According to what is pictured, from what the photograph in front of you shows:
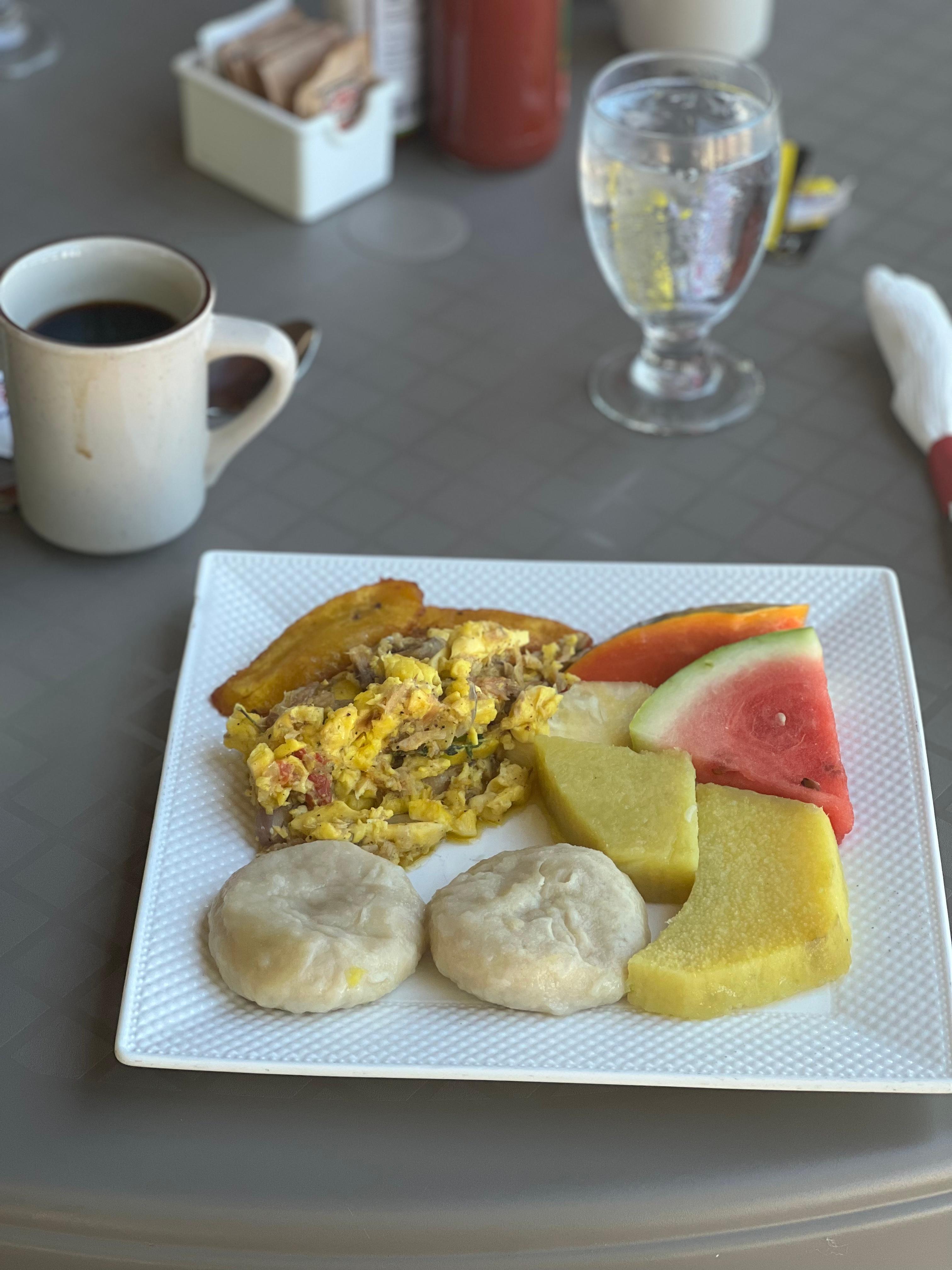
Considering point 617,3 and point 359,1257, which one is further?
point 617,3

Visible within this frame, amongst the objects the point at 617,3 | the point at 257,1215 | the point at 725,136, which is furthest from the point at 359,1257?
the point at 617,3

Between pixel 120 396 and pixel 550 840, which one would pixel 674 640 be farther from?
pixel 120 396

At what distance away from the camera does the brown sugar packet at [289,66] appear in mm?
1436

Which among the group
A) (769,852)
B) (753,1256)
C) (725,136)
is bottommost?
(753,1256)

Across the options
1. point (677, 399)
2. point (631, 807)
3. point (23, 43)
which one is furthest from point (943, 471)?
point (23, 43)

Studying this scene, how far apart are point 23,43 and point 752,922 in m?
1.46

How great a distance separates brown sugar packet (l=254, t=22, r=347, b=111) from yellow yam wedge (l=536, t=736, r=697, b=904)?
805 millimetres

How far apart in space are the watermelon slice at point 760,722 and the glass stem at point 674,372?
406mm

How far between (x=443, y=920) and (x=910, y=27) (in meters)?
1.54

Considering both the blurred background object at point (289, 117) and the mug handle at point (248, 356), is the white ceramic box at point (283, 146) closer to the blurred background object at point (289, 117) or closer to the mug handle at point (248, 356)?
the blurred background object at point (289, 117)

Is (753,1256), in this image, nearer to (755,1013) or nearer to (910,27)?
(755,1013)

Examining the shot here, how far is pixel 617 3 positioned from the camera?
177cm

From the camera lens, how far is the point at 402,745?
94cm

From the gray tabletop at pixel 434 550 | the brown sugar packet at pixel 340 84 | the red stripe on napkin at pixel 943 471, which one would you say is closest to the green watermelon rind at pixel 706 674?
the gray tabletop at pixel 434 550
